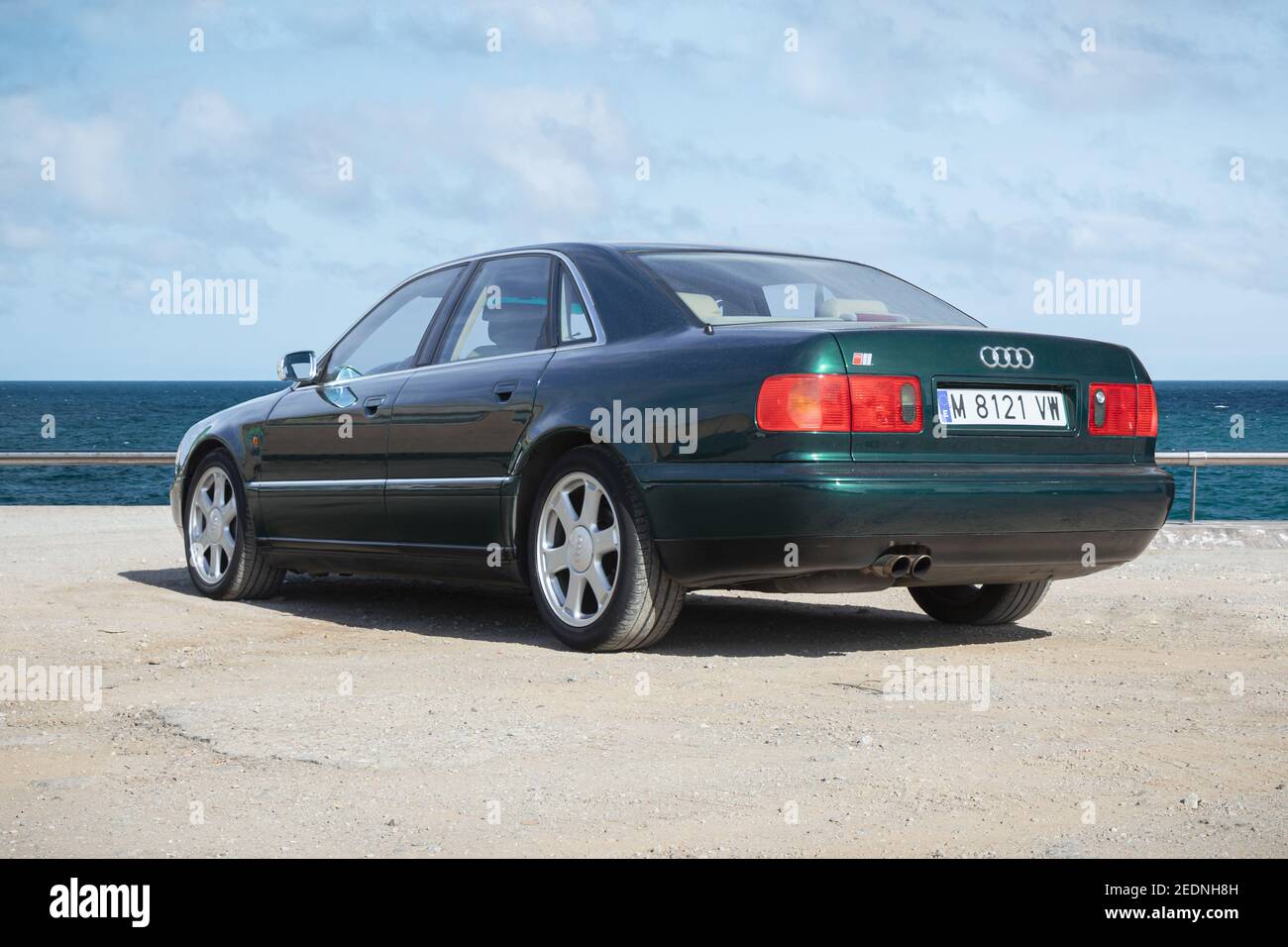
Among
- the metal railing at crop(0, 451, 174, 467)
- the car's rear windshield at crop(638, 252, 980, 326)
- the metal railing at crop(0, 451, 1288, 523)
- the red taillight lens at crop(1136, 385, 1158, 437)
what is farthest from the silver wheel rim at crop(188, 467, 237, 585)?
the metal railing at crop(0, 451, 174, 467)

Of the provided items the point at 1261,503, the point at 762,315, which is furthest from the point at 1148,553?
the point at 1261,503

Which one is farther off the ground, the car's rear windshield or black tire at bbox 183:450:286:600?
the car's rear windshield

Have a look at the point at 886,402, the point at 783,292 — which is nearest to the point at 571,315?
the point at 783,292

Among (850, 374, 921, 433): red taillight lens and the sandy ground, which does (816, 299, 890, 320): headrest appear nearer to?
(850, 374, 921, 433): red taillight lens

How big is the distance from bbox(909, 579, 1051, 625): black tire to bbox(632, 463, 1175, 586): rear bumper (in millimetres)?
973

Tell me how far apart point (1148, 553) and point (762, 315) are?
5816 mm

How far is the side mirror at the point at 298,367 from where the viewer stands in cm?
791

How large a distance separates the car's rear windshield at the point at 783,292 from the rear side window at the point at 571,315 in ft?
1.01

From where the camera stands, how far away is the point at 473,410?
259 inches

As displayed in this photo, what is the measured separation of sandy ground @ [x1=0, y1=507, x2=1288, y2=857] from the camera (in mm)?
3473

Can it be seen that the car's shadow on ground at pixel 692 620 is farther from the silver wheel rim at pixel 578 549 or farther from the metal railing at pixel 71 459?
the metal railing at pixel 71 459

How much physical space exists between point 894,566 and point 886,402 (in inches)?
22.0

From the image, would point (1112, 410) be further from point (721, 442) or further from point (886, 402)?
point (721, 442)
